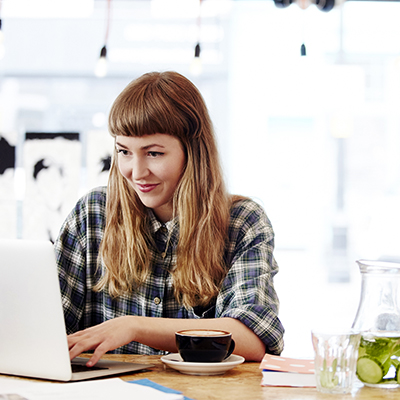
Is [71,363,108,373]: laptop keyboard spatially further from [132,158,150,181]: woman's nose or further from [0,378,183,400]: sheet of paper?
[132,158,150,181]: woman's nose

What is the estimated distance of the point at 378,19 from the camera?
168 inches

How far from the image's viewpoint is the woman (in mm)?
1482

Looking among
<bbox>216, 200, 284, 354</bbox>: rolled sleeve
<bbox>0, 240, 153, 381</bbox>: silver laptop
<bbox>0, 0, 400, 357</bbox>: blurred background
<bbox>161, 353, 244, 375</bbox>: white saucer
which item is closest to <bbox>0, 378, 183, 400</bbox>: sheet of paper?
<bbox>0, 240, 153, 381</bbox>: silver laptop

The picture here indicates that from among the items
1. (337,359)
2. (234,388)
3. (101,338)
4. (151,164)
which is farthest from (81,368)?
(151,164)

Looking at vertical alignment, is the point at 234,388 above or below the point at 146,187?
below

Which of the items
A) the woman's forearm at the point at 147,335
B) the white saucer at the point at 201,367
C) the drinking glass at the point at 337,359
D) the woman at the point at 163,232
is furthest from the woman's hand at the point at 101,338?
the drinking glass at the point at 337,359

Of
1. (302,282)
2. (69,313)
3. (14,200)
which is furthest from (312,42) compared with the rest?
(69,313)

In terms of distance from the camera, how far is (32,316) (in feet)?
3.23

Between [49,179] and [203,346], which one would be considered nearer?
[203,346]

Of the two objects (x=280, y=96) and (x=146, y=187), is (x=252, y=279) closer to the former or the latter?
(x=146, y=187)

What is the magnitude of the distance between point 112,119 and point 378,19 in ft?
11.0

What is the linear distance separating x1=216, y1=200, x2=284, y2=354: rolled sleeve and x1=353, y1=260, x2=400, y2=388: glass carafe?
37cm

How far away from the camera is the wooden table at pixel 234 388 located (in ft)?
3.01

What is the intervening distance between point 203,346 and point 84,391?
0.27 m
